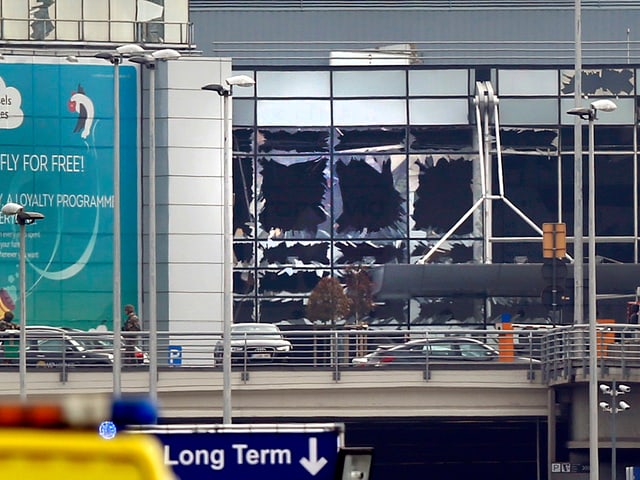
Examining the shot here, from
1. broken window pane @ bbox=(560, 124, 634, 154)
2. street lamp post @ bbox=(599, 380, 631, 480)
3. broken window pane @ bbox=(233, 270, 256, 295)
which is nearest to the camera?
street lamp post @ bbox=(599, 380, 631, 480)

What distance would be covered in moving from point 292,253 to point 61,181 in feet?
27.1

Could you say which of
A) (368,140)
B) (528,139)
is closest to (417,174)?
(368,140)

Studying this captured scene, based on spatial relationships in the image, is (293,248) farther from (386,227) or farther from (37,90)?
(37,90)

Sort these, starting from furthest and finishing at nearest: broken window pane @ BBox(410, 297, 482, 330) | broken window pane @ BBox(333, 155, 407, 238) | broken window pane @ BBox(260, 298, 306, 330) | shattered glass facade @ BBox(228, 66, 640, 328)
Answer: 1. broken window pane @ BBox(333, 155, 407, 238)
2. shattered glass facade @ BBox(228, 66, 640, 328)
3. broken window pane @ BBox(260, 298, 306, 330)
4. broken window pane @ BBox(410, 297, 482, 330)

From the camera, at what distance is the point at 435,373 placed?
118 feet

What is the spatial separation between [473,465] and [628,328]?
7326 mm

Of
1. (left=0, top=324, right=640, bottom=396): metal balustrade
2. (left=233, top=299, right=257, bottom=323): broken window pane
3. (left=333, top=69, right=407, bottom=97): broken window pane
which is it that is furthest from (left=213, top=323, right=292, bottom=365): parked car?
(left=333, top=69, right=407, bottom=97): broken window pane

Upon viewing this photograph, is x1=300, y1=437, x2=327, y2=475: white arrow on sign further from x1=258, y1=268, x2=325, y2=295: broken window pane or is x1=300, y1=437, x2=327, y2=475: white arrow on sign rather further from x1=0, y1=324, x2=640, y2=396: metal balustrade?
x1=258, y1=268, x2=325, y2=295: broken window pane

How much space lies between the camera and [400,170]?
174ft

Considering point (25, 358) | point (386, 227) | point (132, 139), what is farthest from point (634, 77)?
point (25, 358)

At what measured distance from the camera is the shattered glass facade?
52250 mm

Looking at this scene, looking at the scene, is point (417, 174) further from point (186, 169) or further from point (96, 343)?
point (96, 343)

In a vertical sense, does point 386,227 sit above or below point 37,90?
below

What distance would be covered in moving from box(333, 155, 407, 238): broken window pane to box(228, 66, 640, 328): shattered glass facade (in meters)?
0.03
